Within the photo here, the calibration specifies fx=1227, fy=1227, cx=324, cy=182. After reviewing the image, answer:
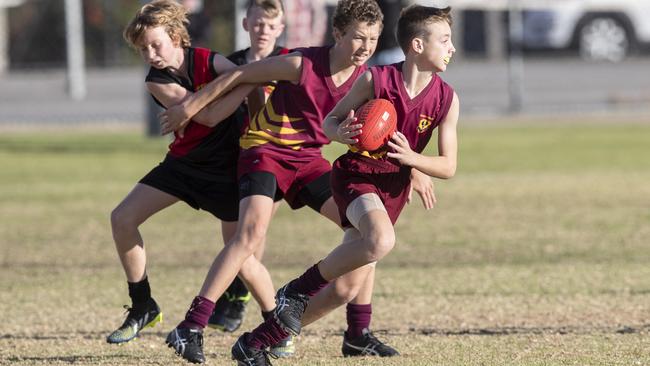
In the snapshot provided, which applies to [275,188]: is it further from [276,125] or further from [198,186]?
[198,186]

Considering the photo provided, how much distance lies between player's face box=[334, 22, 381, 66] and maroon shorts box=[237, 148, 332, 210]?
557 mm

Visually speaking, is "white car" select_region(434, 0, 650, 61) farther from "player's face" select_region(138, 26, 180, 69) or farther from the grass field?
"player's face" select_region(138, 26, 180, 69)

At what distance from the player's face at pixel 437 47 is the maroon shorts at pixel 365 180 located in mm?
489

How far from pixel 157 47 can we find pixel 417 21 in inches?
49.7

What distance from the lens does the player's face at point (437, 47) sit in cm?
533

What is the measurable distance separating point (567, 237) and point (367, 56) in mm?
4606

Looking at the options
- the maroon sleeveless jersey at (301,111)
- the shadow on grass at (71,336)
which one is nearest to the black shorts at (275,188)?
the maroon sleeveless jersey at (301,111)

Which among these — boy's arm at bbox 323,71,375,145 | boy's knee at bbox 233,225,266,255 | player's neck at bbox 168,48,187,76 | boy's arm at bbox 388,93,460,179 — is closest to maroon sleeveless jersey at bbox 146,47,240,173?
player's neck at bbox 168,48,187,76

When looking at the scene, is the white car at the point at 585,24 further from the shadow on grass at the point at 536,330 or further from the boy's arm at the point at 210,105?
the boy's arm at the point at 210,105

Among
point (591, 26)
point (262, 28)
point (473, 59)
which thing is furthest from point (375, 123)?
point (473, 59)

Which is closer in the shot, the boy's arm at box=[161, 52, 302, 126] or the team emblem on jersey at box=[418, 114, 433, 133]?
the team emblem on jersey at box=[418, 114, 433, 133]

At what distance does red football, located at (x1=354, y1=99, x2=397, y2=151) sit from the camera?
16.9ft

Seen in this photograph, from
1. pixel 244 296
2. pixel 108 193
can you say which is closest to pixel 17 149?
pixel 108 193

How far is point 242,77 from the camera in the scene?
5.72m
